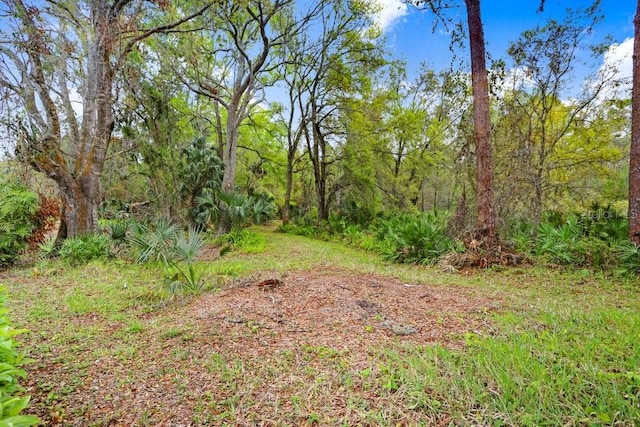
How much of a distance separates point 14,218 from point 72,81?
3.45m

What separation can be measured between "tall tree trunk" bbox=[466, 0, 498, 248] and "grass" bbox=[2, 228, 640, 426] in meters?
2.80

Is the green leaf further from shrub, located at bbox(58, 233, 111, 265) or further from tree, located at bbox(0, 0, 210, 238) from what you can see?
tree, located at bbox(0, 0, 210, 238)

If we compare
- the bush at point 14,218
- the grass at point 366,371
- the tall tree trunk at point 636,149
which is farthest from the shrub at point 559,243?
the bush at point 14,218

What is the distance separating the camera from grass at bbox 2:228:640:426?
1824 millimetres

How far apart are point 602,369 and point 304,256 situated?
653 centimetres

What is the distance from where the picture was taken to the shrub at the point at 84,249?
6.70m

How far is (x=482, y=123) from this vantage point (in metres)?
6.54

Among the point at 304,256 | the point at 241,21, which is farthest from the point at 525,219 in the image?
the point at 241,21

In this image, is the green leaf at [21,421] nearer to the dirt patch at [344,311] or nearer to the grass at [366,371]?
the grass at [366,371]

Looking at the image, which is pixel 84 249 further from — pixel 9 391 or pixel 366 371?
pixel 366 371

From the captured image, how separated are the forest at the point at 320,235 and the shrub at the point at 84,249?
7cm

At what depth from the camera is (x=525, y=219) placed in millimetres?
9383

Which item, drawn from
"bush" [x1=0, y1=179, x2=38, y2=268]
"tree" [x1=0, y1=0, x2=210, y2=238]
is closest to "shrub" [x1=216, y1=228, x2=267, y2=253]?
"tree" [x1=0, y1=0, x2=210, y2=238]

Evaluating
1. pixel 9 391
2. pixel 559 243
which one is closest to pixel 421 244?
pixel 559 243
